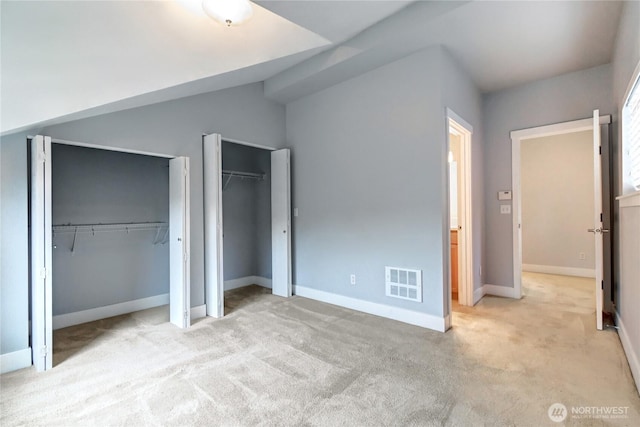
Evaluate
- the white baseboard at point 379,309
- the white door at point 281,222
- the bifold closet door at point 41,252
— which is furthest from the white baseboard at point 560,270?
the bifold closet door at point 41,252

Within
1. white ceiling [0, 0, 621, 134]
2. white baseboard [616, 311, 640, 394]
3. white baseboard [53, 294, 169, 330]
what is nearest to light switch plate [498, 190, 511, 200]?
white ceiling [0, 0, 621, 134]

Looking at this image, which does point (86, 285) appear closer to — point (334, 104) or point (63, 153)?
point (63, 153)

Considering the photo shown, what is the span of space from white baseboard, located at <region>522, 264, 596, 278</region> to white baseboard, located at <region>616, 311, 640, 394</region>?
9.40 ft

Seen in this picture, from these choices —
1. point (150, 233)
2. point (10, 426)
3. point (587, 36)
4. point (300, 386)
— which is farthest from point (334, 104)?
point (10, 426)

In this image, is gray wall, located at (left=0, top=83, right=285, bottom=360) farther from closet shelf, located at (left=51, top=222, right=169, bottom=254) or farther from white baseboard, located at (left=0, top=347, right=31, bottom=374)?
closet shelf, located at (left=51, top=222, right=169, bottom=254)

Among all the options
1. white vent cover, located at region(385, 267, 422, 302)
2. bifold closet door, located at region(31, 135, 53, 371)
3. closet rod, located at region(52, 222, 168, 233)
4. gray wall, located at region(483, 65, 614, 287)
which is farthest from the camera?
gray wall, located at region(483, 65, 614, 287)

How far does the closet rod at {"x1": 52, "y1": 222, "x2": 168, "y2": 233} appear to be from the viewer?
325 centimetres

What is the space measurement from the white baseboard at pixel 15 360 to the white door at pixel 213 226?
1.51m

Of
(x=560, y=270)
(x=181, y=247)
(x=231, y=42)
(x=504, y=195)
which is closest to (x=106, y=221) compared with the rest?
(x=181, y=247)

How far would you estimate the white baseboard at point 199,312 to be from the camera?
11.2 feet

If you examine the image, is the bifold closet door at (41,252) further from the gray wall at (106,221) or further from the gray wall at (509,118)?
the gray wall at (509,118)

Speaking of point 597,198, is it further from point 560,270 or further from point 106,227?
point 106,227

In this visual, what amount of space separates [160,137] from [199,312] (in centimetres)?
196

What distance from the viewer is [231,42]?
2312 mm
